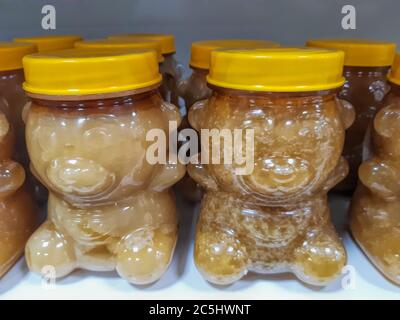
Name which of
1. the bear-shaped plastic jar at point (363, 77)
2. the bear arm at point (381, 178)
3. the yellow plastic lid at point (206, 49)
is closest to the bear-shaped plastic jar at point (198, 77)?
the yellow plastic lid at point (206, 49)

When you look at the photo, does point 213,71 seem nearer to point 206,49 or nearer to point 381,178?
point 206,49

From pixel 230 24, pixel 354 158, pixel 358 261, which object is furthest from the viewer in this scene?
pixel 230 24

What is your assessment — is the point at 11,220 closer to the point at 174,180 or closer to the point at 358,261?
the point at 174,180

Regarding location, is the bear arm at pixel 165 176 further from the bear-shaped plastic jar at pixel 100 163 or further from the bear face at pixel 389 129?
the bear face at pixel 389 129

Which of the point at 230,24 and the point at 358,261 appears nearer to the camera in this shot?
the point at 358,261

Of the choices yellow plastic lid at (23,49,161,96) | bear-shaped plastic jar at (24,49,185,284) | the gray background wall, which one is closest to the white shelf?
bear-shaped plastic jar at (24,49,185,284)

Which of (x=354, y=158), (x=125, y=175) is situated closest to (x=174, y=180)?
(x=125, y=175)
